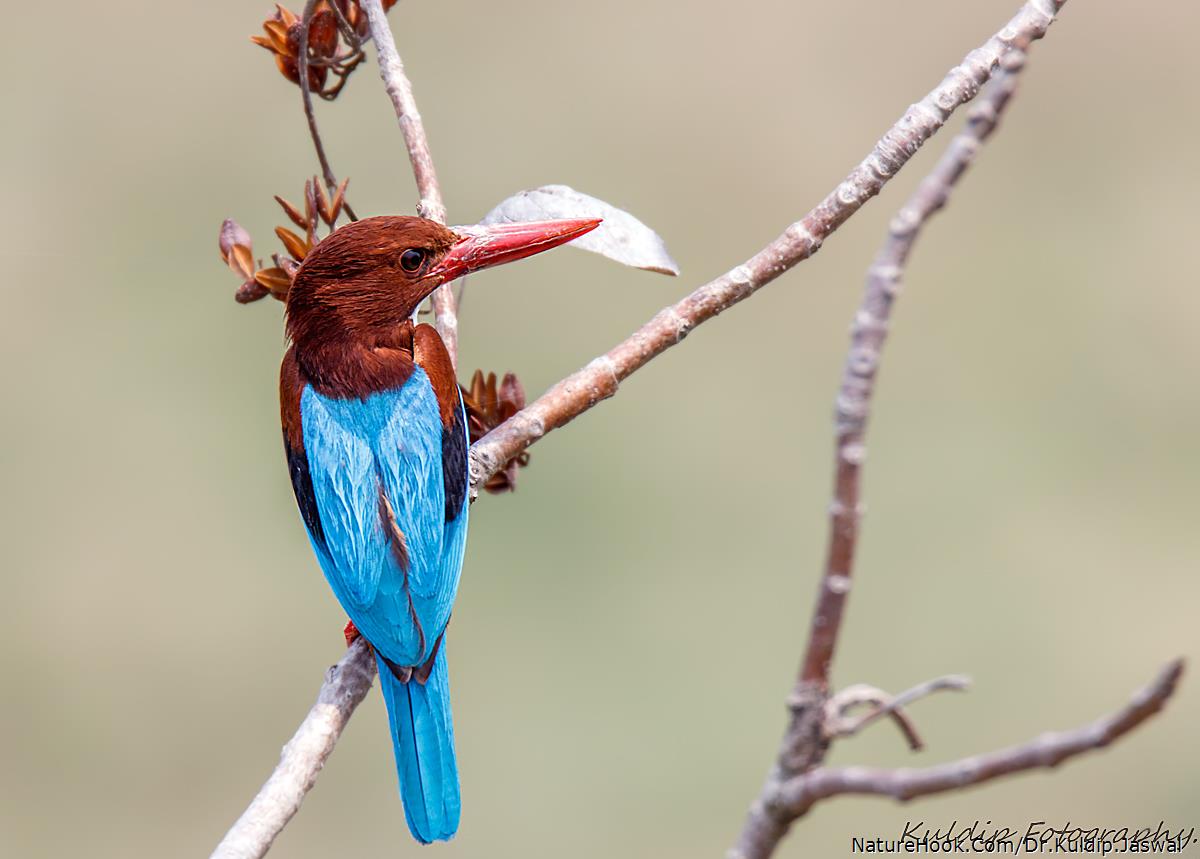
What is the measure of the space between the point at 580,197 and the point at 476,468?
0.30 meters

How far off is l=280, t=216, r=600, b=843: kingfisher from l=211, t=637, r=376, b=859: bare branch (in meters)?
0.03

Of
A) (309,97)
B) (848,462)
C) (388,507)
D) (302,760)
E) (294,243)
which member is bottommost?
(302,760)

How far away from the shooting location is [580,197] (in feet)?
4.11

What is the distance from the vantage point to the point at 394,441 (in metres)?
1.25

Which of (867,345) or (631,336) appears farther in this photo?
(631,336)

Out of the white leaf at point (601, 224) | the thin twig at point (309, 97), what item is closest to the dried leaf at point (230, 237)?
the thin twig at point (309, 97)

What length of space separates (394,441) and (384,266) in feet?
0.57

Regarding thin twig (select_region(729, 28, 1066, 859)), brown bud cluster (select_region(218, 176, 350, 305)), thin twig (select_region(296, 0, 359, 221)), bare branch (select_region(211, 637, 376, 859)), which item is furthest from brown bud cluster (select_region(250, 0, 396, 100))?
thin twig (select_region(729, 28, 1066, 859))

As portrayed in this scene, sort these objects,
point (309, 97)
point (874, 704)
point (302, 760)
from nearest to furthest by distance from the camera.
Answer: point (874, 704), point (302, 760), point (309, 97)

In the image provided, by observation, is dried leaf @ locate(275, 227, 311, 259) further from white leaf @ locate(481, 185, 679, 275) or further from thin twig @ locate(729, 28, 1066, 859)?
thin twig @ locate(729, 28, 1066, 859)

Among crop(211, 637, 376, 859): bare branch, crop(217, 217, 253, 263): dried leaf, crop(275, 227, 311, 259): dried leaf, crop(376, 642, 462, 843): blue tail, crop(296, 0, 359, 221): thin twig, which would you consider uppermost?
crop(296, 0, 359, 221): thin twig

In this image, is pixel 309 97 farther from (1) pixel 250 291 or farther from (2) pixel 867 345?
(2) pixel 867 345

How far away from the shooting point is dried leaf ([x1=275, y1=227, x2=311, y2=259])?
4.16ft

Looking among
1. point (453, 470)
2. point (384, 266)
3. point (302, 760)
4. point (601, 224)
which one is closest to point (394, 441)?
point (453, 470)
